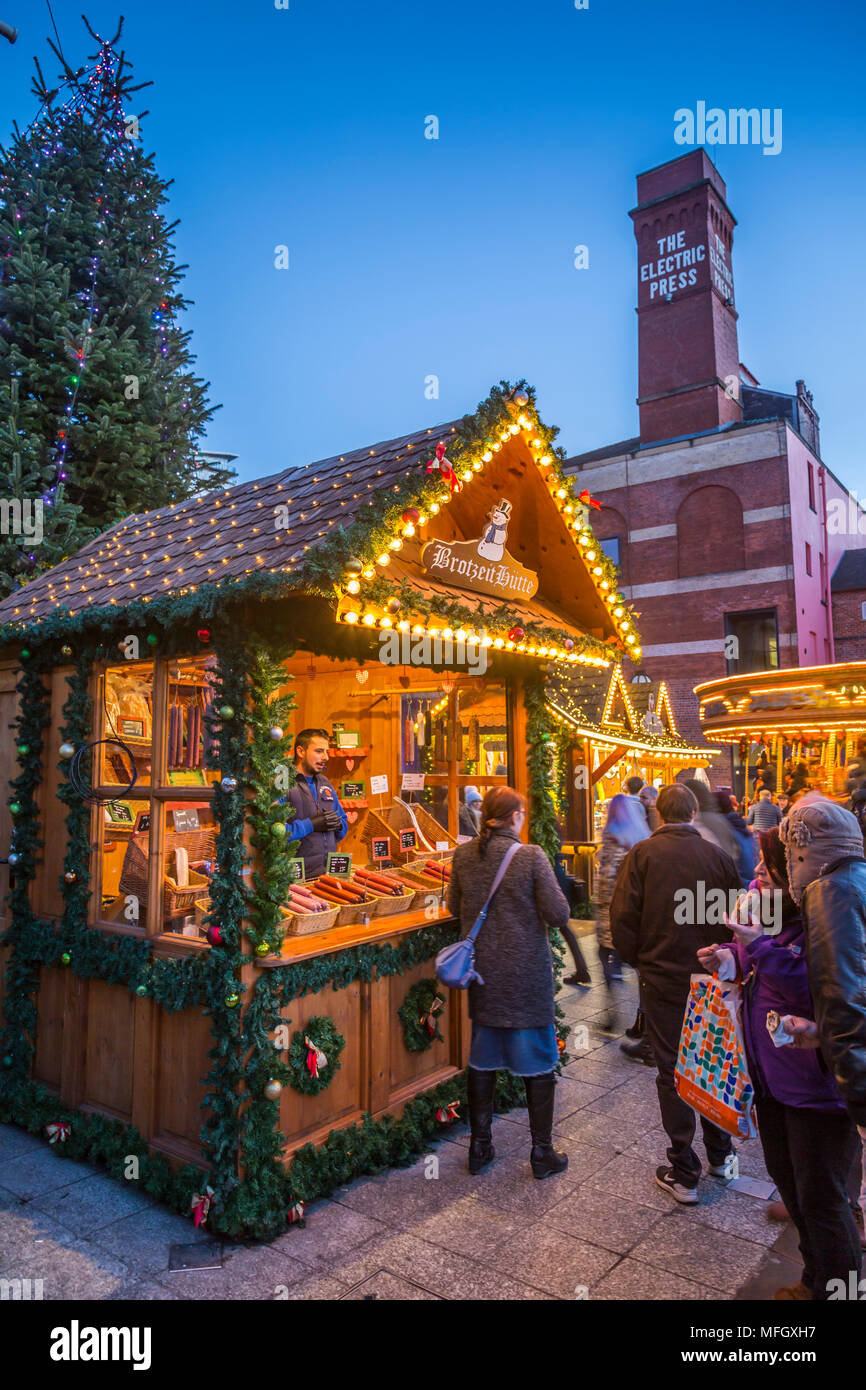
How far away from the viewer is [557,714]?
1230 centimetres

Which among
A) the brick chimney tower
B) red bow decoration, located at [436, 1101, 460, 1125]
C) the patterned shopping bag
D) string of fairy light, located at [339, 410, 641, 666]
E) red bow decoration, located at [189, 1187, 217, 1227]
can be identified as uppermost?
the brick chimney tower

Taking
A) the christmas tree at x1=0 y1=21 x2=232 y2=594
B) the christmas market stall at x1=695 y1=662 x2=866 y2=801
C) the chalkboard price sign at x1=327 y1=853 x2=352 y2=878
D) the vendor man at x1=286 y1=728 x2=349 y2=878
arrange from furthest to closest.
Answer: the christmas tree at x1=0 y1=21 x2=232 y2=594 → the christmas market stall at x1=695 y1=662 x2=866 y2=801 → the vendor man at x1=286 y1=728 x2=349 y2=878 → the chalkboard price sign at x1=327 y1=853 x2=352 y2=878

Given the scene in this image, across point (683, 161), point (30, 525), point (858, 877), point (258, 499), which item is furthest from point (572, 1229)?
point (683, 161)

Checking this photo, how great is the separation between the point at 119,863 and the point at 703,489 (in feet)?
78.5

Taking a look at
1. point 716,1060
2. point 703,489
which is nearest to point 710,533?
point 703,489

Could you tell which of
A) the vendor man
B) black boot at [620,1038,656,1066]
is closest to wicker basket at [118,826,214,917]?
the vendor man

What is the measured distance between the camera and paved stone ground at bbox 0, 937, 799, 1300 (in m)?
3.31

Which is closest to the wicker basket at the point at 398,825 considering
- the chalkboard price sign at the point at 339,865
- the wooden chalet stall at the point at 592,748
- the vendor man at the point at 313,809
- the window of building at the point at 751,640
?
the vendor man at the point at 313,809

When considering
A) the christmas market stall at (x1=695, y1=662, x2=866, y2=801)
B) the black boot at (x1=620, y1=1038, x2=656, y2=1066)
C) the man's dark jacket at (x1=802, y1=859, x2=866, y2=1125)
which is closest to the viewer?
the man's dark jacket at (x1=802, y1=859, x2=866, y2=1125)

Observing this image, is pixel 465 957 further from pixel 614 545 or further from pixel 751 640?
pixel 614 545

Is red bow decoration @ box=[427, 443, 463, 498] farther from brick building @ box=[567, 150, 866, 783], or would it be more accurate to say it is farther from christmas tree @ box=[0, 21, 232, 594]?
brick building @ box=[567, 150, 866, 783]

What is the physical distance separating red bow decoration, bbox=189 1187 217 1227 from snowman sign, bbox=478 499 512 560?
3.86 m

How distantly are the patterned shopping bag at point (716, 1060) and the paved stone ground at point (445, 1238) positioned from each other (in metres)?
0.82

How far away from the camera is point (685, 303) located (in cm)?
Result: 2656
